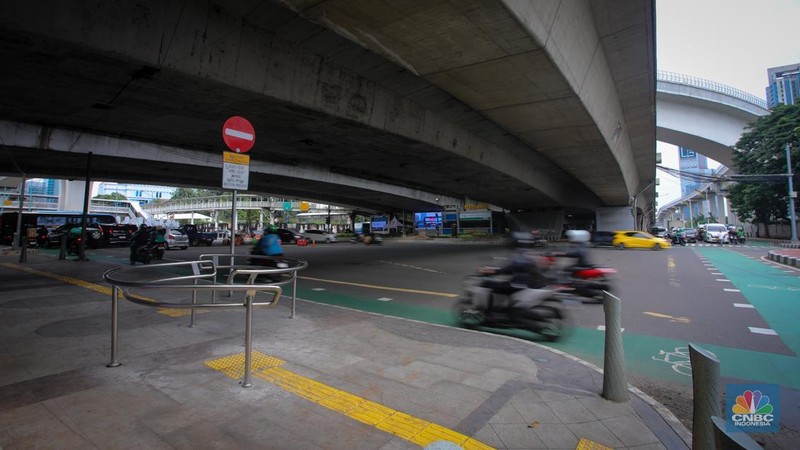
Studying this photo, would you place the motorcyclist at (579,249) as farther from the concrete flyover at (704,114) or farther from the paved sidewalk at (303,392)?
the concrete flyover at (704,114)

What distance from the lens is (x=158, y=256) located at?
16.6m

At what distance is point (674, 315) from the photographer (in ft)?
22.6

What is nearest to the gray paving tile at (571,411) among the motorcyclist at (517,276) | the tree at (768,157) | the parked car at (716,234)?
the motorcyclist at (517,276)

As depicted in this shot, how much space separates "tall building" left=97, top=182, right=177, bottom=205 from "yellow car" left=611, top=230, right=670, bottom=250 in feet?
336

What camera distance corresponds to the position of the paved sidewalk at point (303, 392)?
8.84 ft

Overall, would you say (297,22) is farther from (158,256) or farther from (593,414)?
(158,256)

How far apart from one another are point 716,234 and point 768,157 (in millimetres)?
8456

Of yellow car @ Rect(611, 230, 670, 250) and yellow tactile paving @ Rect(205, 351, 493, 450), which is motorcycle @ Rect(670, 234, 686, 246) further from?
yellow tactile paving @ Rect(205, 351, 493, 450)

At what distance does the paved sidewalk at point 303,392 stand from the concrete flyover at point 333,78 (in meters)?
4.60

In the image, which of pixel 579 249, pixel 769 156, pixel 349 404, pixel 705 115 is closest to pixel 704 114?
pixel 705 115

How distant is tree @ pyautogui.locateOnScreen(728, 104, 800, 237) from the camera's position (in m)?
33.6

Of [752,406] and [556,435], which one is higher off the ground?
[752,406]

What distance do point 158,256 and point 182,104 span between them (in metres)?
10.2

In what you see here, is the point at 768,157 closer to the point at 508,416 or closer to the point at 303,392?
the point at 508,416
